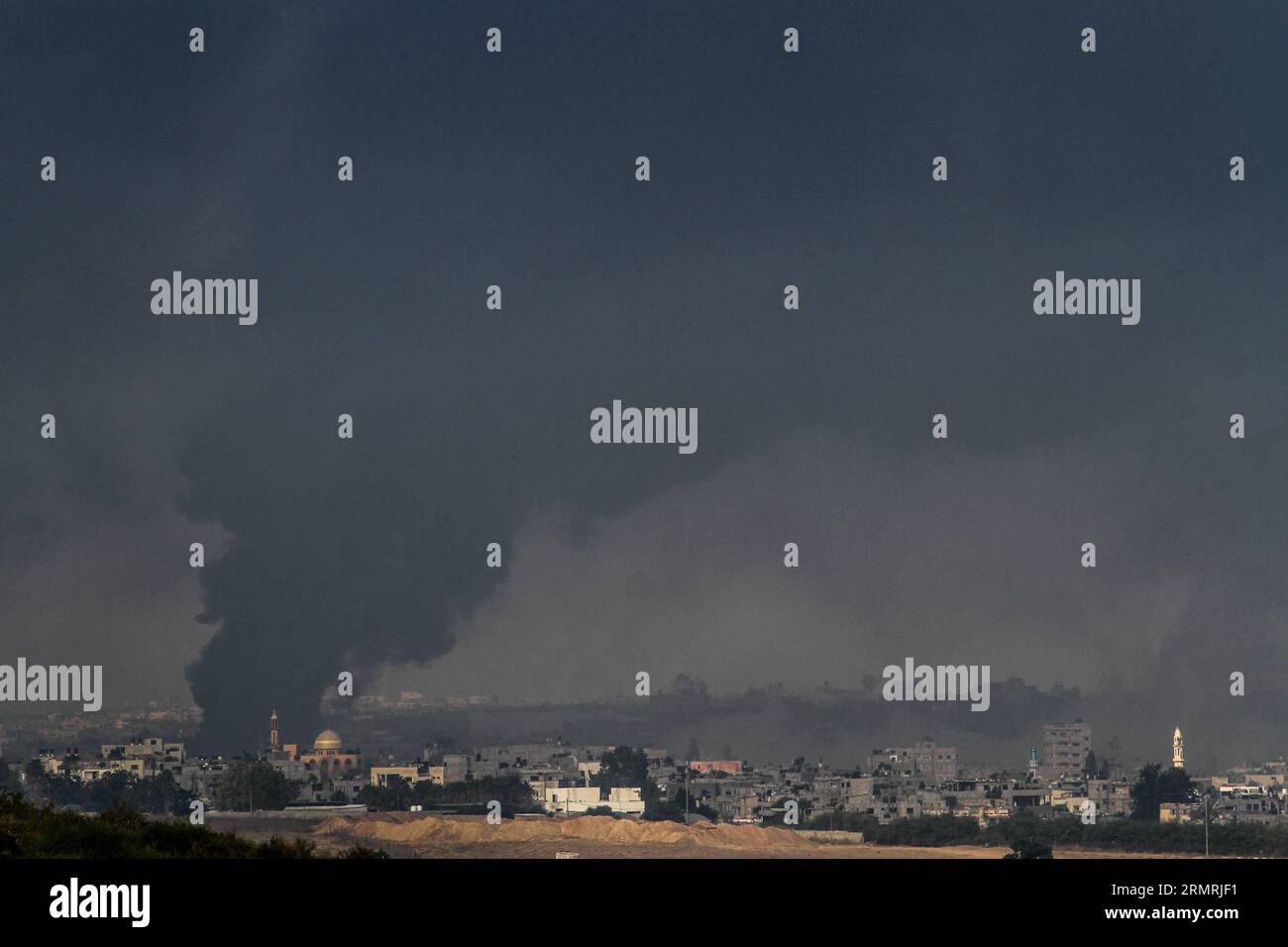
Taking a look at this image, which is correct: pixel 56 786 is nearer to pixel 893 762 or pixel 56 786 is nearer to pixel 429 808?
pixel 429 808

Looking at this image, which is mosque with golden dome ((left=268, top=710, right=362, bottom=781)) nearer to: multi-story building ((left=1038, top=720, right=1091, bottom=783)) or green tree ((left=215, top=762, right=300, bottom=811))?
green tree ((left=215, top=762, right=300, bottom=811))

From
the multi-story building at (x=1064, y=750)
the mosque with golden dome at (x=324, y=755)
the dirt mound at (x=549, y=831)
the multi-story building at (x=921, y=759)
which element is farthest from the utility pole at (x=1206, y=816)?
the mosque with golden dome at (x=324, y=755)

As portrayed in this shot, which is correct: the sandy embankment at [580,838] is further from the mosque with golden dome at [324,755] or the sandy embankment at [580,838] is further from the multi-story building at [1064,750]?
the multi-story building at [1064,750]

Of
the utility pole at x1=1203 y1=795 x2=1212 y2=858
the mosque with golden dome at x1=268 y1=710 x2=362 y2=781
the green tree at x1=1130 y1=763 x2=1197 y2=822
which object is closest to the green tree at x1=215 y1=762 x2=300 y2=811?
the mosque with golden dome at x1=268 y1=710 x2=362 y2=781

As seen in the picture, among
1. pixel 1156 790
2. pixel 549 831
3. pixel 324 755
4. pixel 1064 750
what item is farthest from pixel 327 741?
pixel 1156 790
